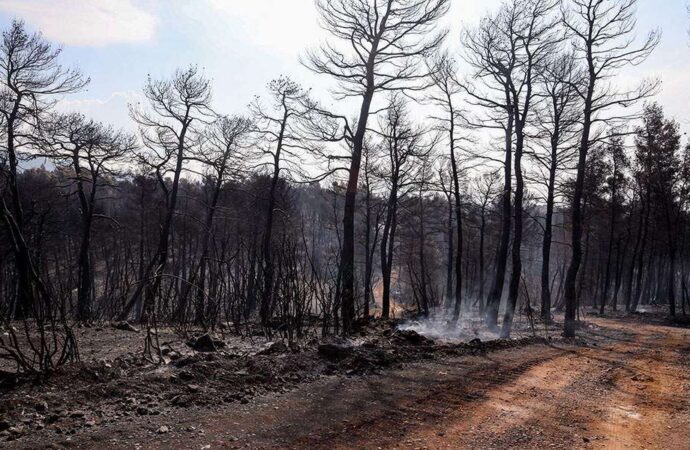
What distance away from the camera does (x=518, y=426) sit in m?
5.70

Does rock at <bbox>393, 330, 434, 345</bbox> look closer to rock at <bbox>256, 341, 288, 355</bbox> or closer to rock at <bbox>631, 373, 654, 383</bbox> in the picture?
rock at <bbox>256, 341, 288, 355</bbox>

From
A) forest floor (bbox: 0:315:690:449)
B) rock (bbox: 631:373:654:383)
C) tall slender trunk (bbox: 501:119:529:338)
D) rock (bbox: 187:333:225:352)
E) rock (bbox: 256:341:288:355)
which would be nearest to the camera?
forest floor (bbox: 0:315:690:449)

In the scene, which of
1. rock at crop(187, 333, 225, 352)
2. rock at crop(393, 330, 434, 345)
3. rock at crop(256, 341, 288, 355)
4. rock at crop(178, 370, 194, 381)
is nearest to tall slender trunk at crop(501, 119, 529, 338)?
rock at crop(393, 330, 434, 345)

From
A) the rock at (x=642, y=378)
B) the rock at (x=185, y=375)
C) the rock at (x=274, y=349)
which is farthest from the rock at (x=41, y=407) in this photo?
the rock at (x=642, y=378)

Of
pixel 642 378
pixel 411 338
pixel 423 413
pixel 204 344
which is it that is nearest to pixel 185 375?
pixel 204 344

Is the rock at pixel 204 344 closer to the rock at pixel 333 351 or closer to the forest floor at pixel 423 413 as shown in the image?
the forest floor at pixel 423 413

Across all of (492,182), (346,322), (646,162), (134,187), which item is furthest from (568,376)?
(134,187)

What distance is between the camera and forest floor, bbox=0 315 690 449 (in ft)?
15.8

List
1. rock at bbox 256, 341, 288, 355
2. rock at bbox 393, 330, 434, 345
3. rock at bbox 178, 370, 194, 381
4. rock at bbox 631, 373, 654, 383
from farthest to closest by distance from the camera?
rock at bbox 393, 330, 434, 345, rock at bbox 631, 373, 654, 383, rock at bbox 256, 341, 288, 355, rock at bbox 178, 370, 194, 381

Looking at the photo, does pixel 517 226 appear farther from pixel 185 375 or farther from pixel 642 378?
pixel 185 375

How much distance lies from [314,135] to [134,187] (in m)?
21.1

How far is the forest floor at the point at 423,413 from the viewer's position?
480 centimetres

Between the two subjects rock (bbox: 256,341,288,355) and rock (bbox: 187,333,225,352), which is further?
rock (bbox: 187,333,225,352)

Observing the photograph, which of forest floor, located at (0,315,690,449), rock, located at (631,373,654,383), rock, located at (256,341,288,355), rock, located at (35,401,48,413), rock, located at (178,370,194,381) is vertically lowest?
rock, located at (631,373,654,383)
